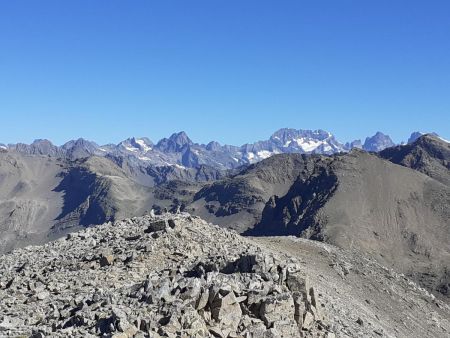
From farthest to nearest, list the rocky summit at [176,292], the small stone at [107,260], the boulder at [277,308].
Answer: the small stone at [107,260]
the boulder at [277,308]
the rocky summit at [176,292]

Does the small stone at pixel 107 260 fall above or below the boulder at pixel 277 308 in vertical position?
below

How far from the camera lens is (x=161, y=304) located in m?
22.7

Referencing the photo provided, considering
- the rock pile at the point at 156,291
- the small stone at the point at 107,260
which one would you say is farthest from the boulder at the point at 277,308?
the small stone at the point at 107,260

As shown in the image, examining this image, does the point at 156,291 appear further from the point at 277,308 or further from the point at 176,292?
the point at 277,308

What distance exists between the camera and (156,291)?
24.1 metres

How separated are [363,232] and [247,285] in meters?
133

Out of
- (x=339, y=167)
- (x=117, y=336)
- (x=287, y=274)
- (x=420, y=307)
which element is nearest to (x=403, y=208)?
(x=339, y=167)

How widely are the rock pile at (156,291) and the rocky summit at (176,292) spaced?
0.05 m

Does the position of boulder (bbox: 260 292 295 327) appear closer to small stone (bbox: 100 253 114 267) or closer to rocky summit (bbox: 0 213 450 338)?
rocky summit (bbox: 0 213 450 338)

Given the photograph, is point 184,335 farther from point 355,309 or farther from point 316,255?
point 316,255

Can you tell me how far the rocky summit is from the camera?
22.1m

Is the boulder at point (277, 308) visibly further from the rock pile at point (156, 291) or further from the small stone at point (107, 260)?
the small stone at point (107, 260)

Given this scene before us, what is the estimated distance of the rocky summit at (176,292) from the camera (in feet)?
72.4

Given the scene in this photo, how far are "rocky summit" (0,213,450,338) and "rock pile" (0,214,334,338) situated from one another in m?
0.05
